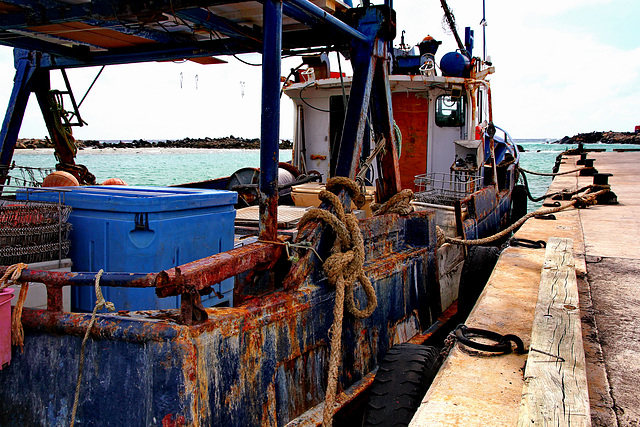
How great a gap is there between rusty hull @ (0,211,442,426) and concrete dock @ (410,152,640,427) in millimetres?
932

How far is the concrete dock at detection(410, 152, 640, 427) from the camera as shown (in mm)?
2281

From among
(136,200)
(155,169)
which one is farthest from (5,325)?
(155,169)

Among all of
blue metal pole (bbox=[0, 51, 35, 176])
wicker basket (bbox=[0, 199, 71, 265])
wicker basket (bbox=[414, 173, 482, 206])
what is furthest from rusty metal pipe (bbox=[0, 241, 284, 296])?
wicker basket (bbox=[414, 173, 482, 206])

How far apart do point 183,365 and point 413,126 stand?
8066 millimetres

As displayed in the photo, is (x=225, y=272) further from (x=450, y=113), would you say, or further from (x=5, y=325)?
(x=450, y=113)

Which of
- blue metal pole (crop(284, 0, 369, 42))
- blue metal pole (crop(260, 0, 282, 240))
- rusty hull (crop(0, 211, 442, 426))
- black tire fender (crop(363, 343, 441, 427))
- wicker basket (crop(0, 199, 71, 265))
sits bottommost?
black tire fender (crop(363, 343, 441, 427))

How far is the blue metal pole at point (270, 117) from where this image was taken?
10.6 feet

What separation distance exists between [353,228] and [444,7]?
12.9 metres

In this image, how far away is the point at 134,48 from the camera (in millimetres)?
5258

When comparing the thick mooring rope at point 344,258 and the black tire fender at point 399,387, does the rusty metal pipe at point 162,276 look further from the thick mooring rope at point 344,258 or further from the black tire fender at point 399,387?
the black tire fender at point 399,387

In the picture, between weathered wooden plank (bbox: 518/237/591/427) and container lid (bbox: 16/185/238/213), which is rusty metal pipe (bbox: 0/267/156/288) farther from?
weathered wooden plank (bbox: 518/237/591/427)

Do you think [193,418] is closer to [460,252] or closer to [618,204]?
[460,252]

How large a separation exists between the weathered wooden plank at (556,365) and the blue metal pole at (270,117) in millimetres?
1701

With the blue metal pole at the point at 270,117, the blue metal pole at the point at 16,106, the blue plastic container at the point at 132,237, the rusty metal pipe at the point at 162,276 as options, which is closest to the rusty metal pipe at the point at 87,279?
the rusty metal pipe at the point at 162,276
